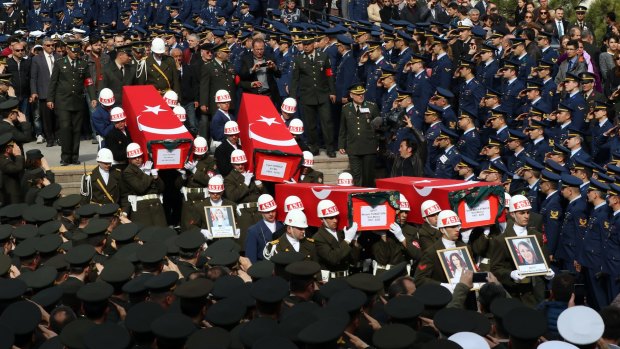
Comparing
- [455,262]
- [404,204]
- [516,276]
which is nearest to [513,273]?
[516,276]

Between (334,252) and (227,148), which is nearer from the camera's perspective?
(334,252)

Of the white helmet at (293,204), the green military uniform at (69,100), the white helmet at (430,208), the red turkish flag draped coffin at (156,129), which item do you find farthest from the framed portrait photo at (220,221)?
the green military uniform at (69,100)

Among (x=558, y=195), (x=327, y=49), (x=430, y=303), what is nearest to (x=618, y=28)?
(x=327, y=49)

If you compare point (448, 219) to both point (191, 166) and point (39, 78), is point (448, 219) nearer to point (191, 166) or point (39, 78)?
point (191, 166)

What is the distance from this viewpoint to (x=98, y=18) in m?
32.3

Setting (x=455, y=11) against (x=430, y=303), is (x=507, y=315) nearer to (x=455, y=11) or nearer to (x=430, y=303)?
(x=430, y=303)

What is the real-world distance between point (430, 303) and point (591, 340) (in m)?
1.68

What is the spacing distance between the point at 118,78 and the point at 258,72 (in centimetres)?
271

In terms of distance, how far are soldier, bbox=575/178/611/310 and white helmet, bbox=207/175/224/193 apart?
17.0 ft

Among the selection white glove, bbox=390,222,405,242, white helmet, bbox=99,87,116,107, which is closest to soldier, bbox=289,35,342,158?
white helmet, bbox=99,87,116,107

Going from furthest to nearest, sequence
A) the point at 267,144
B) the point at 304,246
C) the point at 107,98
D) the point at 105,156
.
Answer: the point at 107,98, the point at 267,144, the point at 105,156, the point at 304,246

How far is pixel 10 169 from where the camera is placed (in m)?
17.8

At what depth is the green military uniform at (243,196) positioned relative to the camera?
1719 centimetres

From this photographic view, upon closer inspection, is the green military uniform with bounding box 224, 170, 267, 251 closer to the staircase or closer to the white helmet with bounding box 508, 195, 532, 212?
the staircase
